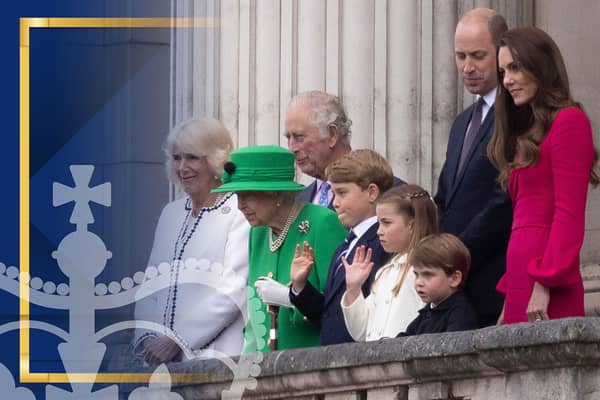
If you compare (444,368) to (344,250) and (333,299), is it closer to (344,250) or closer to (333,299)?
(333,299)

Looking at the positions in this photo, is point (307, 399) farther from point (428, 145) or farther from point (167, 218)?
point (428, 145)

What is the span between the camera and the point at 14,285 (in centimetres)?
1009

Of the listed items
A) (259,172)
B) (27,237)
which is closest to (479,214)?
(259,172)

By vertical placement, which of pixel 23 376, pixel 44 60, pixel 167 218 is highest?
pixel 44 60

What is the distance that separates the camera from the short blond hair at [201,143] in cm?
1027

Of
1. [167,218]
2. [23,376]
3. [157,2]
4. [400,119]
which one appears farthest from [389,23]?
[23,376]

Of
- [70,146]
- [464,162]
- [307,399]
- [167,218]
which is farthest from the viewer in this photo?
[70,146]

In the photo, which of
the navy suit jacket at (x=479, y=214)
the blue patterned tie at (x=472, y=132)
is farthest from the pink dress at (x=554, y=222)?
the blue patterned tie at (x=472, y=132)

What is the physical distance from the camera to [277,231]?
32.8 ft

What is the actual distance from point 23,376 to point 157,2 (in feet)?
15.2

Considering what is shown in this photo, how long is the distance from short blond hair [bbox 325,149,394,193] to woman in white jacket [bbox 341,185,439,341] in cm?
36

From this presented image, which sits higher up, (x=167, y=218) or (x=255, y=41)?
(x=255, y=41)

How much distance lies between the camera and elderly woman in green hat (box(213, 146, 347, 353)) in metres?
9.88

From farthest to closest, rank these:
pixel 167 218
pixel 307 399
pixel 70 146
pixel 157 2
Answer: pixel 157 2 → pixel 70 146 → pixel 167 218 → pixel 307 399
